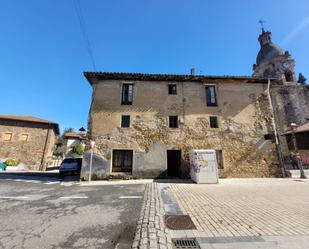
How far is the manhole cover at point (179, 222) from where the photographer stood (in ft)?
11.6

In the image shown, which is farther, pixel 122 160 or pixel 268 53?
pixel 268 53

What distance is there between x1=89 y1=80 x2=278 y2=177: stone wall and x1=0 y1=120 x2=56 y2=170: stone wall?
1731cm

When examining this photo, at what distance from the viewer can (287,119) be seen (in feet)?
91.4

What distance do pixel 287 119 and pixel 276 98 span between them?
4.14 m

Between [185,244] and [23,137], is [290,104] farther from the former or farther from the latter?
[23,137]

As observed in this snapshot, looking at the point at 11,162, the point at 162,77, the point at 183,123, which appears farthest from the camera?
the point at 11,162

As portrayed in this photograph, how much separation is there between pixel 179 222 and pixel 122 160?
878cm

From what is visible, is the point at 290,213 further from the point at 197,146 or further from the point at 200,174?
the point at 197,146

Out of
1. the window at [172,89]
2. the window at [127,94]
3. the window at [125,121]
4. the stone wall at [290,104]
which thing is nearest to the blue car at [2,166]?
the window at [125,121]

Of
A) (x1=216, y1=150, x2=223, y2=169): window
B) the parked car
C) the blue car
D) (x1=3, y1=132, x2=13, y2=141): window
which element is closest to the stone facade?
(x1=216, y1=150, x2=223, y2=169): window

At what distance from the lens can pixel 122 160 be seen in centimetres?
1205

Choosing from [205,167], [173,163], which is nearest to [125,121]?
[173,163]

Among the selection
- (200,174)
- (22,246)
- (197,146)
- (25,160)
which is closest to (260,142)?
(197,146)

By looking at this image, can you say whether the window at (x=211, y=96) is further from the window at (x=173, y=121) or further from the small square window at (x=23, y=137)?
the small square window at (x=23, y=137)
